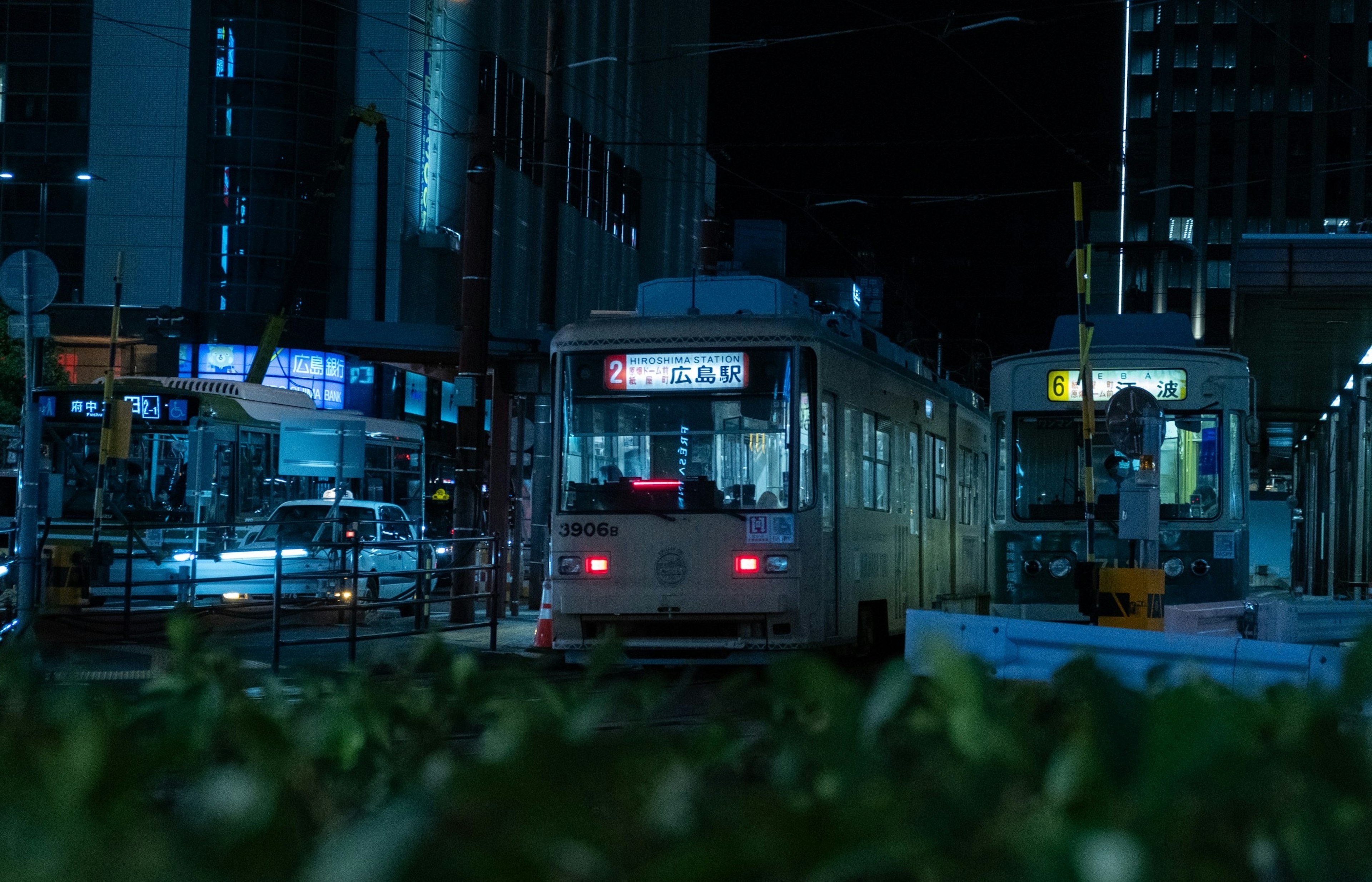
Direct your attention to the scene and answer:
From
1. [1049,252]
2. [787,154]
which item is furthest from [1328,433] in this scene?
[1049,252]

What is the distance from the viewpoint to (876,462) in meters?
16.1

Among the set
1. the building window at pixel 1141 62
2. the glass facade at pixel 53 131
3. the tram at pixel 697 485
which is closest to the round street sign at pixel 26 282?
the tram at pixel 697 485

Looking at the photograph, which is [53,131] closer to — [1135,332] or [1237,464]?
[1135,332]

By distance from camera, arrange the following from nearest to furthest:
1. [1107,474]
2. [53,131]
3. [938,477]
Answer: [1107,474] → [938,477] → [53,131]

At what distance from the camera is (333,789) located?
171cm

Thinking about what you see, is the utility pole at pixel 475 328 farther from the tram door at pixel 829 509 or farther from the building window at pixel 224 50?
the building window at pixel 224 50

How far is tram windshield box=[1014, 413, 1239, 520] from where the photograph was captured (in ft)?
49.0

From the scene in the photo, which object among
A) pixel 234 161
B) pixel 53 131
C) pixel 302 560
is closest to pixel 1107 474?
pixel 302 560

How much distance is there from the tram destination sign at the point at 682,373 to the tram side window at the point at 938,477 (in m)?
5.71

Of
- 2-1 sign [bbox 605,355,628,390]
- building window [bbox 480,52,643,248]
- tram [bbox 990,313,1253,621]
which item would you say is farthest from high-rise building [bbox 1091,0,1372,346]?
2-1 sign [bbox 605,355,628,390]

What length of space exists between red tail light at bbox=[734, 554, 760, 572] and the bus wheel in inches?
79.5

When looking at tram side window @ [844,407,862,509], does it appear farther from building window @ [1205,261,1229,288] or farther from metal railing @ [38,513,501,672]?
building window @ [1205,261,1229,288]

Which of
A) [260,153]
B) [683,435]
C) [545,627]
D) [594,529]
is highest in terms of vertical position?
[260,153]

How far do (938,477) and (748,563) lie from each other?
6.29 meters
